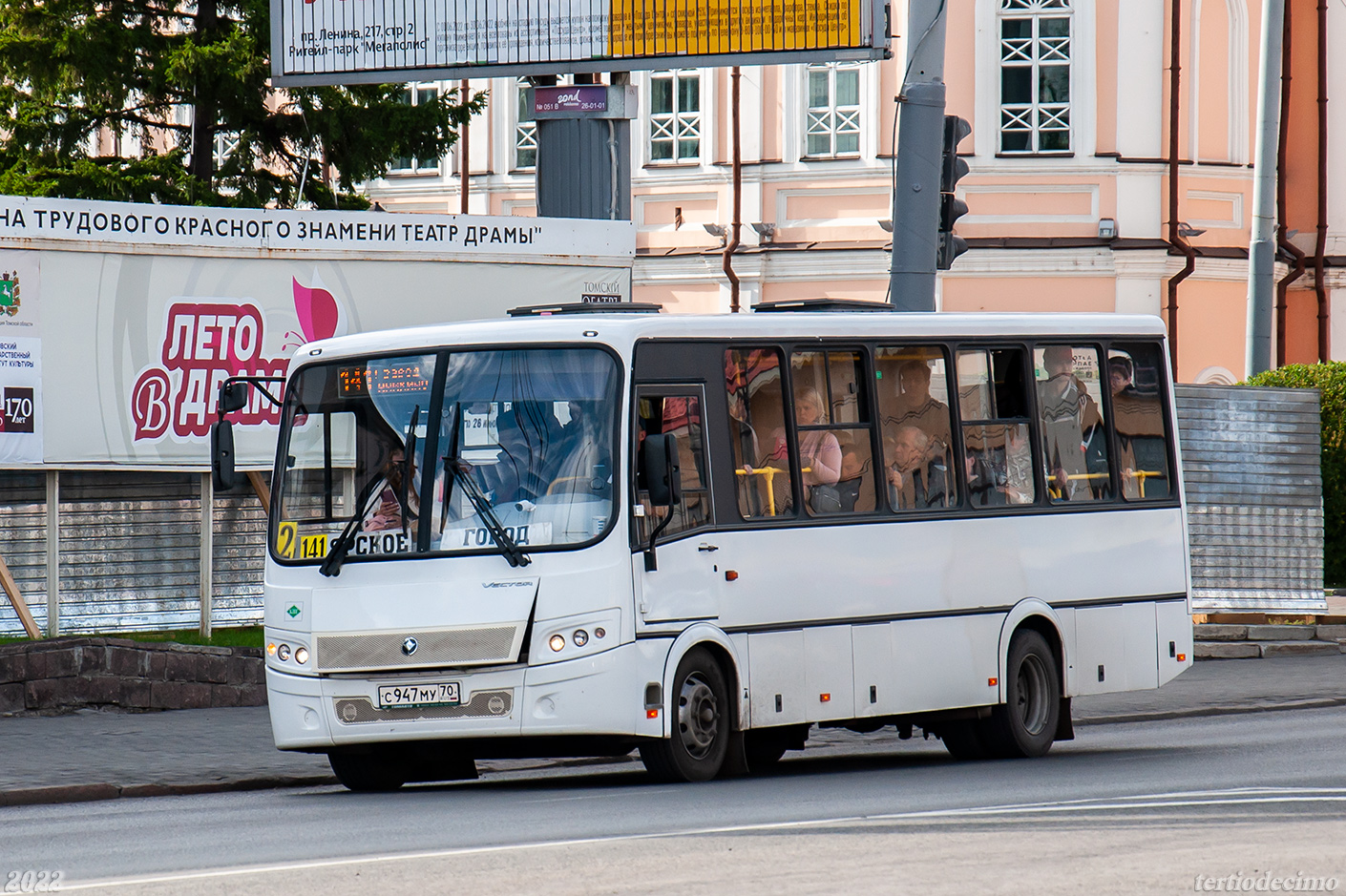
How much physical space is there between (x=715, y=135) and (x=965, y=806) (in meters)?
25.5

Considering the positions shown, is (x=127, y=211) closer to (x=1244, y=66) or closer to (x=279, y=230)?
(x=279, y=230)

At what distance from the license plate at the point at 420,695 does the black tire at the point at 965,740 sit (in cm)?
395

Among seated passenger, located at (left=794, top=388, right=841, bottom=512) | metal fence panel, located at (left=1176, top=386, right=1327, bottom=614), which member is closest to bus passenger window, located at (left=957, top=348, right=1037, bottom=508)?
seated passenger, located at (left=794, top=388, right=841, bottom=512)

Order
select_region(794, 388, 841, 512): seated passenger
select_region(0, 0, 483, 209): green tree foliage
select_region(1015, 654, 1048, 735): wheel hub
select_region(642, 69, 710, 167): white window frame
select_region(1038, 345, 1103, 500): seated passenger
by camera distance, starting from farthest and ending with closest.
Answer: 1. select_region(642, 69, 710, 167): white window frame
2. select_region(0, 0, 483, 209): green tree foliage
3. select_region(1038, 345, 1103, 500): seated passenger
4. select_region(1015, 654, 1048, 735): wheel hub
5. select_region(794, 388, 841, 512): seated passenger

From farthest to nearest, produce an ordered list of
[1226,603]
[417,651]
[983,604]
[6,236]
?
[1226,603]
[6,236]
[983,604]
[417,651]

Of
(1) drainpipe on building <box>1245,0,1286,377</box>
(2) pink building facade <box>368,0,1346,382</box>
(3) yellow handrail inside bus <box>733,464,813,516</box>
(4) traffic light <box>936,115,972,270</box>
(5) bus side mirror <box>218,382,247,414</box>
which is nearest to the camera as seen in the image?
(5) bus side mirror <box>218,382,247,414</box>

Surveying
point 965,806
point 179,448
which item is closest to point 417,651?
point 965,806

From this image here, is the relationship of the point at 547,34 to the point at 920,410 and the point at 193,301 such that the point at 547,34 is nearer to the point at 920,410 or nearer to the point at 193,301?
the point at 193,301

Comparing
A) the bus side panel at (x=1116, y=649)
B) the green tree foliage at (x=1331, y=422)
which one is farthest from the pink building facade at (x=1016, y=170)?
the bus side panel at (x=1116, y=649)

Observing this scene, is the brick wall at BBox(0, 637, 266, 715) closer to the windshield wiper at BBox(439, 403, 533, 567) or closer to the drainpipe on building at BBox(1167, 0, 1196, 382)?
the windshield wiper at BBox(439, 403, 533, 567)

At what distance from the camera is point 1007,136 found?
34750 millimetres

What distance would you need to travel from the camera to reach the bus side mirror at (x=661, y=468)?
12109 mm

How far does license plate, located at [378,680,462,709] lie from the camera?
12273mm

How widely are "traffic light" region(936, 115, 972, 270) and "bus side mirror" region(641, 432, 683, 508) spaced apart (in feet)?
17.8
